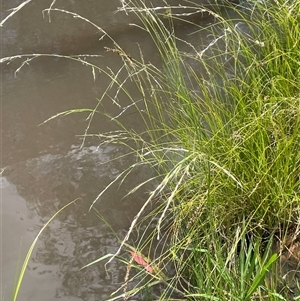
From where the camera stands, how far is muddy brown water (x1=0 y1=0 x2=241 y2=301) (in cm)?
153

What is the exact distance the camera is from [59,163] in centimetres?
193

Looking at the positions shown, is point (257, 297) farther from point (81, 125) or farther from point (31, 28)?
point (31, 28)

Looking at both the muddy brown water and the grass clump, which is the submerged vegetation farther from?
the muddy brown water

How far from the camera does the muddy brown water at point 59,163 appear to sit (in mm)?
1527

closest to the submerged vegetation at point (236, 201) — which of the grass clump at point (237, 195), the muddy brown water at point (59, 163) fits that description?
the grass clump at point (237, 195)

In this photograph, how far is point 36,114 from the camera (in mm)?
2160

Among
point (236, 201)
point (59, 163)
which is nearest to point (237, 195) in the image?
point (236, 201)

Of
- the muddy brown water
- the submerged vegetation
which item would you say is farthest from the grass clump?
the muddy brown water

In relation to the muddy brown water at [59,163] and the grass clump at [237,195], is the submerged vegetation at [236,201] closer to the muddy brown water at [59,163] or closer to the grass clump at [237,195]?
the grass clump at [237,195]

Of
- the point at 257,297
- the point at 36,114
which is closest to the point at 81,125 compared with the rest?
the point at 36,114

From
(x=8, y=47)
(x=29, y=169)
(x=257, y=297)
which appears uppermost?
(x=8, y=47)

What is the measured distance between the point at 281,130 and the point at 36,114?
1.27 metres

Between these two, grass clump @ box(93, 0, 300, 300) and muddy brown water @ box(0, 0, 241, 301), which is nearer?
grass clump @ box(93, 0, 300, 300)

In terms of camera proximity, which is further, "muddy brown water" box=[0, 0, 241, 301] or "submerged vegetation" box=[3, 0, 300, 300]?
"muddy brown water" box=[0, 0, 241, 301]
